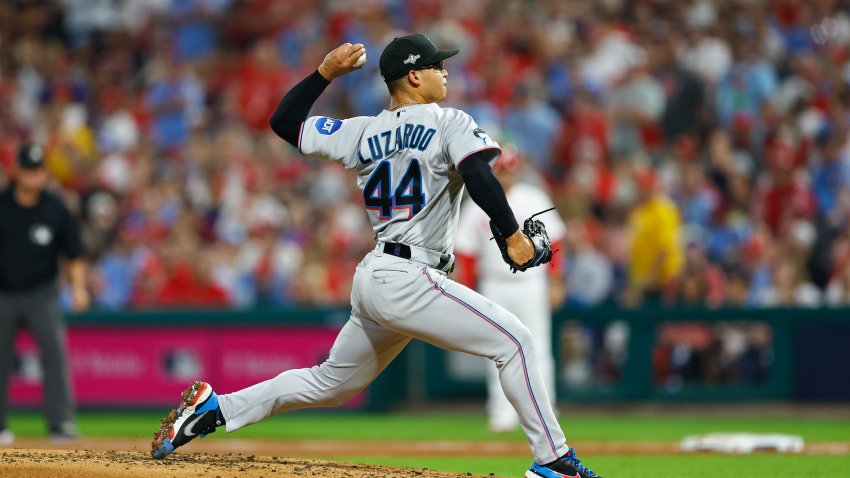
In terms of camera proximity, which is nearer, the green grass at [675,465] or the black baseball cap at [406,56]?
the black baseball cap at [406,56]

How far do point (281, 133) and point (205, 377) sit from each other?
681 cm

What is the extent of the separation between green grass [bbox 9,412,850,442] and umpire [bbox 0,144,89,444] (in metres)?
0.76

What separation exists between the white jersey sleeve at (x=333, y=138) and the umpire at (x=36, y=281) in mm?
4321

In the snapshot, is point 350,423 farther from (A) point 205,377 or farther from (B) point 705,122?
(B) point 705,122

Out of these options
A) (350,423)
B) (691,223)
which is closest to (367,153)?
(350,423)

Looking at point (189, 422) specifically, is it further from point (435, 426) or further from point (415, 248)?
point (435, 426)

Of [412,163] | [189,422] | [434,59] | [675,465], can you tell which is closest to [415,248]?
[412,163]

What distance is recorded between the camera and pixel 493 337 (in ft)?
19.0

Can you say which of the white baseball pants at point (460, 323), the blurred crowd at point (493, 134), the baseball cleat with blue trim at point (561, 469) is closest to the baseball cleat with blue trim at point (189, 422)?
the white baseball pants at point (460, 323)

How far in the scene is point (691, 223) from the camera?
13.6 meters

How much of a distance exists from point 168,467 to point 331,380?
0.85 meters

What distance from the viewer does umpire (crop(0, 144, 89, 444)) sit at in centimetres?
983

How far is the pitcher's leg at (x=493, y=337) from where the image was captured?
18.9ft

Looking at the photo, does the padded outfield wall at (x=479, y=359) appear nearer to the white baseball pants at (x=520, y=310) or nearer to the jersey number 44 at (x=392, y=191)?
the white baseball pants at (x=520, y=310)
